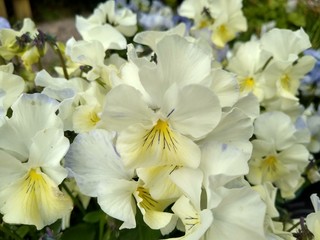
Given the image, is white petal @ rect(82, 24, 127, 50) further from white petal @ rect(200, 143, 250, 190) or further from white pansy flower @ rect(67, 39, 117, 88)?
white petal @ rect(200, 143, 250, 190)

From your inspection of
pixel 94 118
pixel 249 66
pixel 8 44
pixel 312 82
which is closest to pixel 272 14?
pixel 312 82

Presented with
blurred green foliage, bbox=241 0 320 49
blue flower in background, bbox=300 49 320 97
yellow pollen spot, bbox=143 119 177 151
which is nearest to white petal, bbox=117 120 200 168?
yellow pollen spot, bbox=143 119 177 151

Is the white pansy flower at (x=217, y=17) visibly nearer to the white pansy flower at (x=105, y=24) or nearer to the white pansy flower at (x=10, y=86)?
the white pansy flower at (x=105, y=24)

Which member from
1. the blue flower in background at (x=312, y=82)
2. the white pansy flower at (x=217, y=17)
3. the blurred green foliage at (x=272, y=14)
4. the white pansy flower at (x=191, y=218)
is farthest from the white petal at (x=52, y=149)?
the blurred green foliage at (x=272, y=14)

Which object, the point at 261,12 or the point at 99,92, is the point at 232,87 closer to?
the point at 99,92

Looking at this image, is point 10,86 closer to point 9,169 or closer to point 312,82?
point 9,169

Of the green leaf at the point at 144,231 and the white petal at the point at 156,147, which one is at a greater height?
the white petal at the point at 156,147
